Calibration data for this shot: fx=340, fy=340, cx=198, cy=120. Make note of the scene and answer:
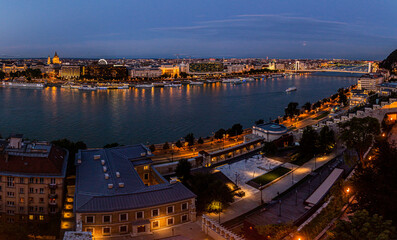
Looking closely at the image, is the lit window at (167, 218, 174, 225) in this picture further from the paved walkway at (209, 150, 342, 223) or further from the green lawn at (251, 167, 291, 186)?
the green lawn at (251, 167, 291, 186)

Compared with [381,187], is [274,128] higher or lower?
lower

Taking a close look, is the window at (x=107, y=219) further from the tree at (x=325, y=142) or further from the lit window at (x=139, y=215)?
the tree at (x=325, y=142)

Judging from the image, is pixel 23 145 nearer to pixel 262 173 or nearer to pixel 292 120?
pixel 262 173

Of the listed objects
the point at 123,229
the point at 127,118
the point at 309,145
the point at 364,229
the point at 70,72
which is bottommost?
the point at 123,229

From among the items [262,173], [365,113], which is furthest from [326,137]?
[365,113]

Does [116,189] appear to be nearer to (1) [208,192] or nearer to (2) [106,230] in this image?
(2) [106,230]

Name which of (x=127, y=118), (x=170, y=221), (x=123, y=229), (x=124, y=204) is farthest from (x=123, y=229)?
(x=127, y=118)

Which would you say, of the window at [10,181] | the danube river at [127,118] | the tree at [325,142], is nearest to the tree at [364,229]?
the window at [10,181]
